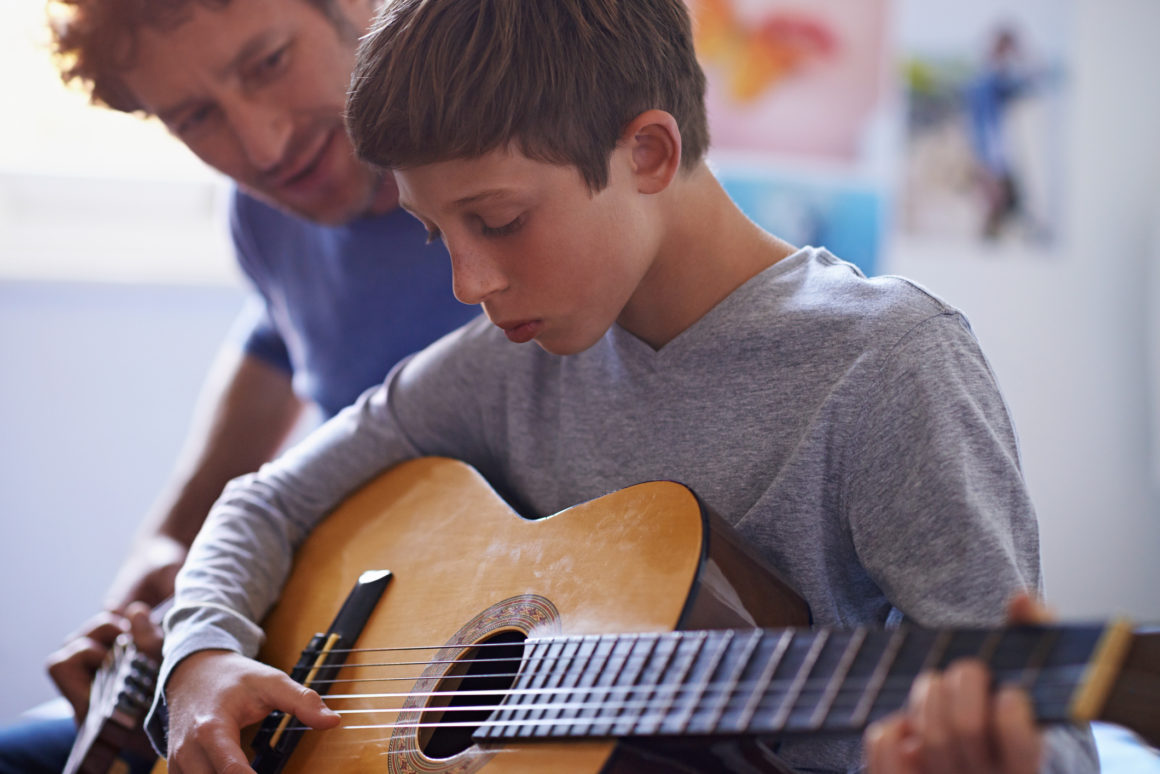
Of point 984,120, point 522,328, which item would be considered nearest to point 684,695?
point 522,328

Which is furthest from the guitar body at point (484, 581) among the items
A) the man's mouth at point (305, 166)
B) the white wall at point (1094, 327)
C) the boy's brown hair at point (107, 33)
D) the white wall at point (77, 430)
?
the white wall at point (1094, 327)

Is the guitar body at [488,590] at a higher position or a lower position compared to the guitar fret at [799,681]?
lower

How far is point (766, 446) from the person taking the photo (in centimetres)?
79

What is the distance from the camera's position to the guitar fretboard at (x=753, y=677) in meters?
0.46

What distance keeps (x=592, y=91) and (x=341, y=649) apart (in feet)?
1.76

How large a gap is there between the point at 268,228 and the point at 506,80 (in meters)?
0.78

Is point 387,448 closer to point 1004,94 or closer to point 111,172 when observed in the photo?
point 111,172

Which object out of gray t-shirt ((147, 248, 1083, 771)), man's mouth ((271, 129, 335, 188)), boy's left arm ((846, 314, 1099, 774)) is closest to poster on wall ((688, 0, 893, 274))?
man's mouth ((271, 129, 335, 188))

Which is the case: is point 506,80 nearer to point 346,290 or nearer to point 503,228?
point 503,228

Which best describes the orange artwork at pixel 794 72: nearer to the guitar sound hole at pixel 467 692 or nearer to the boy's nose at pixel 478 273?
the boy's nose at pixel 478 273

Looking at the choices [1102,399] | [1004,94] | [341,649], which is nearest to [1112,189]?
[1004,94]

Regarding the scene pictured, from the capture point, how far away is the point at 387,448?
107 cm

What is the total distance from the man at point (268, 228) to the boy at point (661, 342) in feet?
1.17

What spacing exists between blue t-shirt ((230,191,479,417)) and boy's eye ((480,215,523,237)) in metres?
0.50
